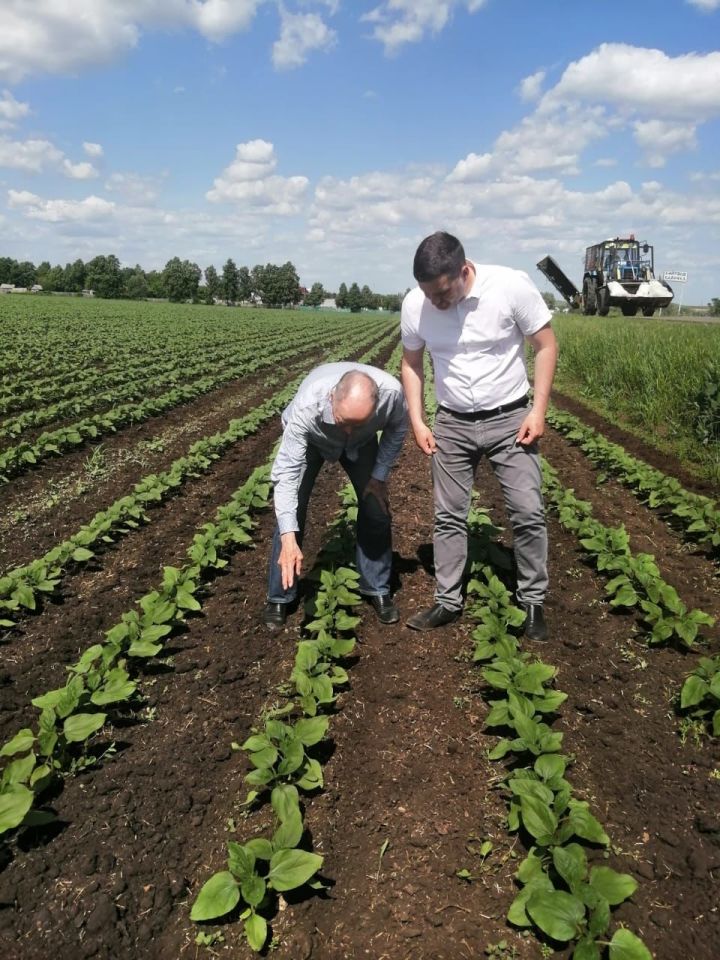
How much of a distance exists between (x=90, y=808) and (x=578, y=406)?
36.7ft

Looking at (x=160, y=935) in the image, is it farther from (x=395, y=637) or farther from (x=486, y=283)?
(x=486, y=283)

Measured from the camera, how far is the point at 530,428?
349cm

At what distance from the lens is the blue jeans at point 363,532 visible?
12.8 ft

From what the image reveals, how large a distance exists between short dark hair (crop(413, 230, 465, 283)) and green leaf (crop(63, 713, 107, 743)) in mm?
2484

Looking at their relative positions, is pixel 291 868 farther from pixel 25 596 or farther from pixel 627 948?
pixel 25 596

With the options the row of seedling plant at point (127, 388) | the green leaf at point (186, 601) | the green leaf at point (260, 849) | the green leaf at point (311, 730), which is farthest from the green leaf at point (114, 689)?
the row of seedling plant at point (127, 388)

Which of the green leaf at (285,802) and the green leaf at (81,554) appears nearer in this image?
the green leaf at (285,802)

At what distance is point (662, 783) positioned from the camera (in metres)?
2.81

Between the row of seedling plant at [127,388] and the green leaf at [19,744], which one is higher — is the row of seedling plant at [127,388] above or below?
above

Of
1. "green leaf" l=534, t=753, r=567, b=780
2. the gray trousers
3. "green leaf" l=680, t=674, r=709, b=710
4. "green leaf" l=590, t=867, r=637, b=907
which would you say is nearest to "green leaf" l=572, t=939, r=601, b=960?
"green leaf" l=590, t=867, r=637, b=907

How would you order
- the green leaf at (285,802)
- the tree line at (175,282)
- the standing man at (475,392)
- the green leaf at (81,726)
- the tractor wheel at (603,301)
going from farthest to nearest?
the tree line at (175,282), the tractor wheel at (603,301), the standing man at (475,392), the green leaf at (81,726), the green leaf at (285,802)

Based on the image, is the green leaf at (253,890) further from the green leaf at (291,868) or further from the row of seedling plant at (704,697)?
the row of seedling plant at (704,697)

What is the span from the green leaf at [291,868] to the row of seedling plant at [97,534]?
8.19 ft

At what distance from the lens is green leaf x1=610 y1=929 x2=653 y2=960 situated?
6.35ft
